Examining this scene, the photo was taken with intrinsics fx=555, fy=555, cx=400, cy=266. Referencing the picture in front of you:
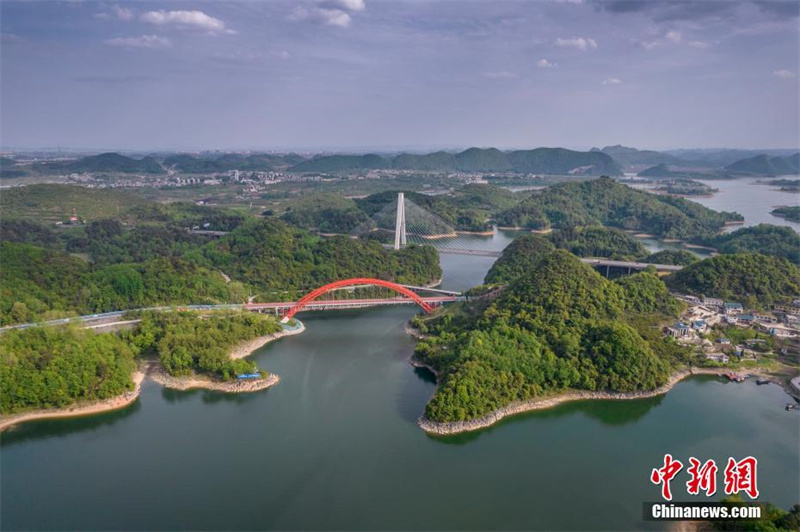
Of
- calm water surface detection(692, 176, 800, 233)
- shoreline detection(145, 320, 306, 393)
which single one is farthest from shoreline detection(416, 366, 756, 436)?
calm water surface detection(692, 176, 800, 233)

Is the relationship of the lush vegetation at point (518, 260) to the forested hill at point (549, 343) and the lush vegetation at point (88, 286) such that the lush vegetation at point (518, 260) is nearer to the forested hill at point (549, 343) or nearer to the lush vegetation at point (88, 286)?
the forested hill at point (549, 343)

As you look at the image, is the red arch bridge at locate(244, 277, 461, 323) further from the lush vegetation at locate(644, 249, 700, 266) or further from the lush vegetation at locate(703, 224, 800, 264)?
the lush vegetation at locate(703, 224, 800, 264)

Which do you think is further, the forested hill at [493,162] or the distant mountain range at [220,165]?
the forested hill at [493,162]

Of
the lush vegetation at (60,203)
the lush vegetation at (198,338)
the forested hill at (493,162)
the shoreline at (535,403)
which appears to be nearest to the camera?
the shoreline at (535,403)

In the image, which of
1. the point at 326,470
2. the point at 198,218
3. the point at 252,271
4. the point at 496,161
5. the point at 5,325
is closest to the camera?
the point at 326,470

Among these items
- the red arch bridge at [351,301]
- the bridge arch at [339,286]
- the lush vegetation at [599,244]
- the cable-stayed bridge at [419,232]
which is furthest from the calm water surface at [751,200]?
the bridge arch at [339,286]

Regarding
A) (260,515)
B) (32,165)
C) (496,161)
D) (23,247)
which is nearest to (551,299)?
(260,515)

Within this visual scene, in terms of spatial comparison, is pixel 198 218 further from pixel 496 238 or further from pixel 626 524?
pixel 626 524
